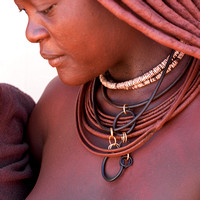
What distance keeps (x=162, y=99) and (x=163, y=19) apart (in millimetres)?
278

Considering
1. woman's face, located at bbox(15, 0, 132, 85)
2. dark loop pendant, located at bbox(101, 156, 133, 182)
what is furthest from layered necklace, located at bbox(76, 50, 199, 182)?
woman's face, located at bbox(15, 0, 132, 85)

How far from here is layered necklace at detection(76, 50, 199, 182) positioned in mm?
1130

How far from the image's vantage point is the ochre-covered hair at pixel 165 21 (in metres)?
0.99

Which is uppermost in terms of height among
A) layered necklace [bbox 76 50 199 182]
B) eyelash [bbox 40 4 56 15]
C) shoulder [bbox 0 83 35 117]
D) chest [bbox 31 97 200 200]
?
eyelash [bbox 40 4 56 15]

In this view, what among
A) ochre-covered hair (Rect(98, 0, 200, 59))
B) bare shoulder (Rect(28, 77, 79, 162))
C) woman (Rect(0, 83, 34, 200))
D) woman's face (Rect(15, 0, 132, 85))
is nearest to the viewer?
ochre-covered hair (Rect(98, 0, 200, 59))

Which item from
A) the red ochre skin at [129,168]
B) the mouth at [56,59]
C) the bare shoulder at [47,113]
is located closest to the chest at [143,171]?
the red ochre skin at [129,168]

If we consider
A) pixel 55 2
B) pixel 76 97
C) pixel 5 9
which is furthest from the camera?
pixel 5 9

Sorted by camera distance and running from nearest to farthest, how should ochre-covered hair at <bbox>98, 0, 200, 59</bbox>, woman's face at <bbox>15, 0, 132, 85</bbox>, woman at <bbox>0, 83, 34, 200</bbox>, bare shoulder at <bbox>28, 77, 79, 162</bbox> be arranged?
ochre-covered hair at <bbox>98, 0, 200, 59</bbox>, woman's face at <bbox>15, 0, 132, 85</bbox>, woman at <bbox>0, 83, 34, 200</bbox>, bare shoulder at <bbox>28, 77, 79, 162</bbox>

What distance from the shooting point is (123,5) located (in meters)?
1.10

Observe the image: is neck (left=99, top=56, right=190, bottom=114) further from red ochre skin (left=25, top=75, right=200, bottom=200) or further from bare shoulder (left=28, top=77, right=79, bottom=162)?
bare shoulder (left=28, top=77, right=79, bottom=162)

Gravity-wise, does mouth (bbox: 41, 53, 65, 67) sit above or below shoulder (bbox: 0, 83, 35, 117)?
above

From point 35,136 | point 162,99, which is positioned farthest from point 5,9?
point 162,99

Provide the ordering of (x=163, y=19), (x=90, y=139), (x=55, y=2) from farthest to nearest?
(x=90, y=139) → (x=55, y=2) → (x=163, y=19)

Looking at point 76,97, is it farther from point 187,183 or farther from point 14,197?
point 187,183
